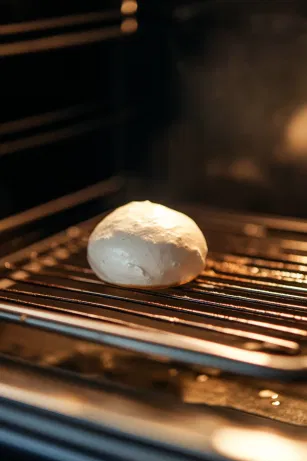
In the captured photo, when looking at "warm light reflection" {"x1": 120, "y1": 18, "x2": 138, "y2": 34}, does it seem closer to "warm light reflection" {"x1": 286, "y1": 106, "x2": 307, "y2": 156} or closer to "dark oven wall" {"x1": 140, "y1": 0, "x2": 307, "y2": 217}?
"dark oven wall" {"x1": 140, "y1": 0, "x2": 307, "y2": 217}

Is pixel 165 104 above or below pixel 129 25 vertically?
below

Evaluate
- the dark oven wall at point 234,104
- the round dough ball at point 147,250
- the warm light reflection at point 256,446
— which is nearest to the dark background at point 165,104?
the dark oven wall at point 234,104

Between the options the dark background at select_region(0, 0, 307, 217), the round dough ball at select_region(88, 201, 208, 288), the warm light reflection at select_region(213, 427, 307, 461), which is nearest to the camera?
the warm light reflection at select_region(213, 427, 307, 461)

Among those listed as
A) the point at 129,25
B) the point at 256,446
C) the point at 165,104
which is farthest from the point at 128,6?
the point at 256,446

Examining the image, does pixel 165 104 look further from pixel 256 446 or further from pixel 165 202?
pixel 256 446

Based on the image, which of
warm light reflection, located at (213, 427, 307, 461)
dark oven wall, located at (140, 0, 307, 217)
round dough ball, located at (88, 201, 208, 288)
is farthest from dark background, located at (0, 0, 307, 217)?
warm light reflection, located at (213, 427, 307, 461)

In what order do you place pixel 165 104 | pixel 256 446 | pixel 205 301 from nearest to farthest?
1. pixel 256 446
2. pixel 205 301
3. pixel 165 104
